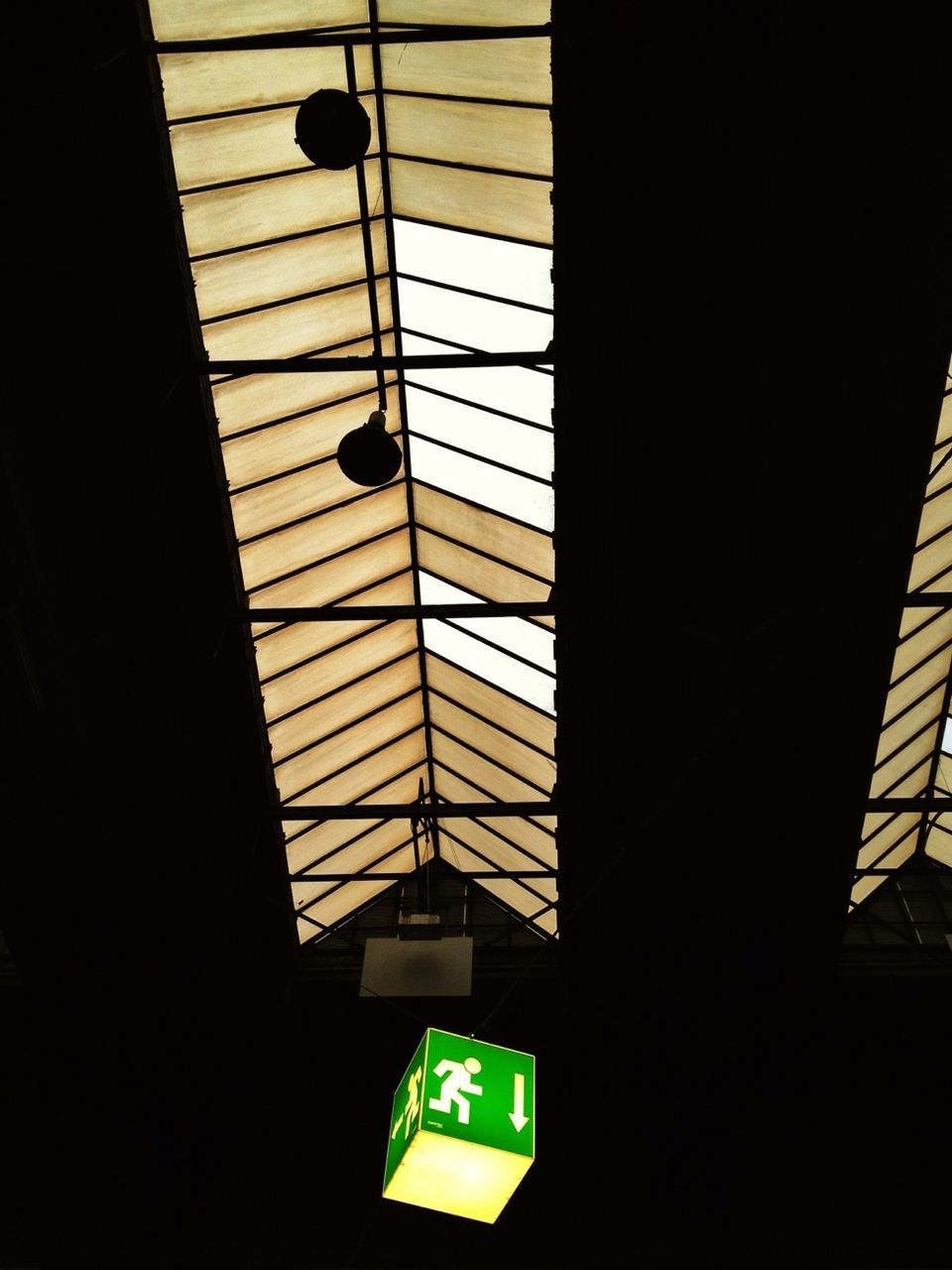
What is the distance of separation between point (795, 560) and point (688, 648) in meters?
1.03

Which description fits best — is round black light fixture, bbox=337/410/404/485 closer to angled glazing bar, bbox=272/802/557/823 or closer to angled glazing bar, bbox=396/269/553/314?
angled glazing bar, bbox=396/269/553/314

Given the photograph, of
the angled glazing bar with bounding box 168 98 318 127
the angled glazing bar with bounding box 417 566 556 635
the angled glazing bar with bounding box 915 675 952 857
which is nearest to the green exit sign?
→ the angled glazing bar with bounding box 417 566 556 635

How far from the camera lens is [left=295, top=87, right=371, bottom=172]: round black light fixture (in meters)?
6.52

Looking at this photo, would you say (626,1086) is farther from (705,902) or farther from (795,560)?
(795,560)

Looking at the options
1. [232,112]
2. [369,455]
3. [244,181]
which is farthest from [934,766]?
[232,112]

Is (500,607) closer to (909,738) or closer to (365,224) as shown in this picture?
(365,224)

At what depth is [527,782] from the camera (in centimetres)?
1339

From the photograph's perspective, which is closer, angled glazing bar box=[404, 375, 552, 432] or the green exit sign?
the green exit sign

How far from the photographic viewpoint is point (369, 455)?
785cm

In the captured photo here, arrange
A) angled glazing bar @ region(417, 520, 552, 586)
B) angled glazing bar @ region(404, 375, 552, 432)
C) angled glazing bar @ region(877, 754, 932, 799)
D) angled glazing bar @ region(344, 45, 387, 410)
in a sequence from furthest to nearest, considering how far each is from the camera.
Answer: angled glazing bar @ region(877, 754, 932, 799) → angled glazing bar @ region(417, 520, 552, 586) → angled glazing bar @ region(404, 375, 552, 432) → angled glazing bar @ region(344, 45, 387, 410)

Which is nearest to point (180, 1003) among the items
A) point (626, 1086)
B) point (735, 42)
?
point (626, 1086)

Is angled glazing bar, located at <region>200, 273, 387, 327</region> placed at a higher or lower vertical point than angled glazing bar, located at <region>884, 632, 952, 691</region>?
higher

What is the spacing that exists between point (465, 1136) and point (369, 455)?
4.65 m

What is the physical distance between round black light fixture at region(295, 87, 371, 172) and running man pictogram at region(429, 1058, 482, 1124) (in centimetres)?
585
